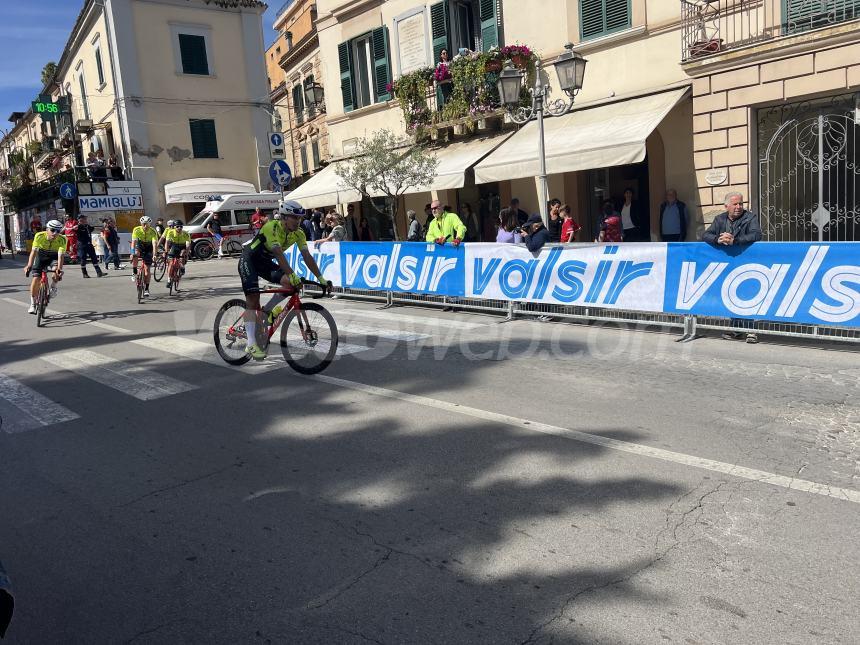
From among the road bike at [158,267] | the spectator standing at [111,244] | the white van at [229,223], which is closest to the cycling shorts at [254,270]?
the road bike at [158,267]

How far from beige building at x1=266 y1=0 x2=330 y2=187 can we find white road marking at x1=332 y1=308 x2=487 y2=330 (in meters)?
20.3

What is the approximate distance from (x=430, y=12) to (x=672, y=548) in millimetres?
17523

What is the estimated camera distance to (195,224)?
95.9ft

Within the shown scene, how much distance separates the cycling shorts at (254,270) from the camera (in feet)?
24.5

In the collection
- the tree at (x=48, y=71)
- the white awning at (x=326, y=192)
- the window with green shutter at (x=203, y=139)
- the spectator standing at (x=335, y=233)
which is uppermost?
the tree at (x=48, y=71)

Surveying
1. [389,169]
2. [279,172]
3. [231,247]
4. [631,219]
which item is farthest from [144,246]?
[231,247]

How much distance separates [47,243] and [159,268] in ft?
26.2

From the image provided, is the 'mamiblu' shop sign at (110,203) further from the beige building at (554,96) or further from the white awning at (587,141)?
the white awning at (587,141)

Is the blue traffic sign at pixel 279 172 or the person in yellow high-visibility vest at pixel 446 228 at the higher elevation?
the blue traffic sign at pixel 279 172

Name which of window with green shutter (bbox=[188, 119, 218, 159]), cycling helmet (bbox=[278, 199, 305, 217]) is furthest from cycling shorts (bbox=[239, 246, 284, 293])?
window with green shutter (bbox=[188, 119, 218, 159])

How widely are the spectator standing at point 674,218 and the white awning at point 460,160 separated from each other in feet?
14.9

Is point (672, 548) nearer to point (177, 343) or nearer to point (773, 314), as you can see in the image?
point (773, 314)

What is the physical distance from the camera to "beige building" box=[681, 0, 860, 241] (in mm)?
11383

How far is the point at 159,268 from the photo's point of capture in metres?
19.8
